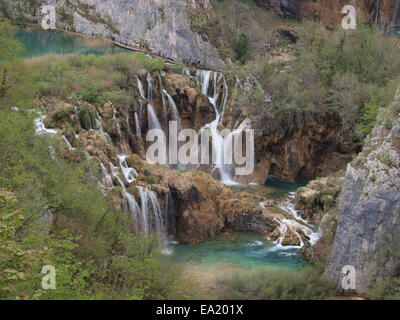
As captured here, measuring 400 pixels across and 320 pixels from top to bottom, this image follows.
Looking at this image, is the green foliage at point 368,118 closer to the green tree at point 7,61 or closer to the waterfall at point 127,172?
the waterfall at point 127,172

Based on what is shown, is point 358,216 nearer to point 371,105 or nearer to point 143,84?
point 371,105

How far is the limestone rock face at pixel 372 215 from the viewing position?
19.3 metres

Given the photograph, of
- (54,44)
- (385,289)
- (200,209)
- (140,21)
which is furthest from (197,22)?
(385,289)

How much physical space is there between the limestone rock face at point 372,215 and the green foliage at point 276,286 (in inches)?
46.8

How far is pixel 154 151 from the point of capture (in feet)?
112

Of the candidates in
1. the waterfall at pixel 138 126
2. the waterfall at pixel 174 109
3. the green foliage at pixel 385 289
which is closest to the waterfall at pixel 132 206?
the waterfall at pixel 138 126

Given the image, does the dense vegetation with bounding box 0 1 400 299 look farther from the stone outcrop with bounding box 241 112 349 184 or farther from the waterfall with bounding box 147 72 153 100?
the waterfall with bounding box 147 72 153 100

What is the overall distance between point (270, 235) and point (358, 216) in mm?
6619

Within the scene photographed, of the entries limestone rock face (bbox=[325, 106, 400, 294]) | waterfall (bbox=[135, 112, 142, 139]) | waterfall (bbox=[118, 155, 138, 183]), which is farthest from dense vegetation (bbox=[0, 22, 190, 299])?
waterfall (bbox=[135, 112, 142, 139])

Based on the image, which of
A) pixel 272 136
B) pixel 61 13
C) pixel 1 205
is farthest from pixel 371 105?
pixel 61 13

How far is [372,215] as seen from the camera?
65.1 ft

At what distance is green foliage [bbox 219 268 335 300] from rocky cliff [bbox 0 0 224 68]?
32.3 meters

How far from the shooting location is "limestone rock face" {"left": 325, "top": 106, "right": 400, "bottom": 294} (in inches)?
760

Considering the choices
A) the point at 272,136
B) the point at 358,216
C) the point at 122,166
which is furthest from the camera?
the point at 272,136
